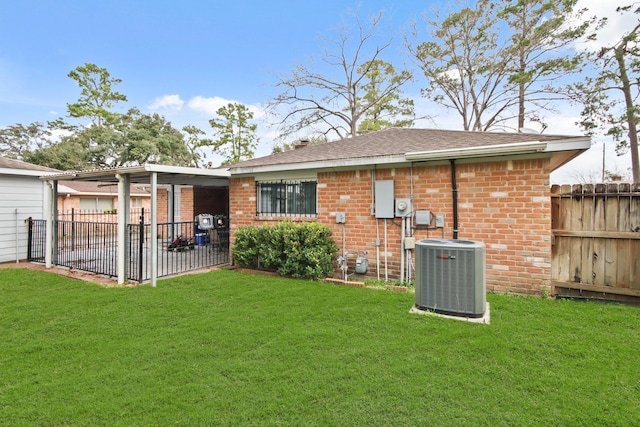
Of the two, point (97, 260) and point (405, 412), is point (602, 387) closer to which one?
point (405, 412)

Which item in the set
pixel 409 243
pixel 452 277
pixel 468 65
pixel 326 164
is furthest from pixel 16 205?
pixel 468 65

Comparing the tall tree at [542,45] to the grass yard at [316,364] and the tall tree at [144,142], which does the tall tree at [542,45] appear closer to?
the grass yard at [316,364]

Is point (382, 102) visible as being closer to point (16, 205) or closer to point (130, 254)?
point (130, 254)

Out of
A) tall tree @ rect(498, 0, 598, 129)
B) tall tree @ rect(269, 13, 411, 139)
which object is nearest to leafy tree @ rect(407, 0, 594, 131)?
tall tree @ rect(498, 0, 598, 129)

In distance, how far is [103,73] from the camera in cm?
2720

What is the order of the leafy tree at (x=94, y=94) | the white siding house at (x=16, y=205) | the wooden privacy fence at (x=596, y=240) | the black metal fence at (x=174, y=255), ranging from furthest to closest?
the leafy tree at (x=94, y=94) < the white siding house at (x=16, y=205) < the black metal fence at (x=174, y=255) < the wooden privacy fence at (x=596, y=240)

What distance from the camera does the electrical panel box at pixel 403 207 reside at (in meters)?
5.69

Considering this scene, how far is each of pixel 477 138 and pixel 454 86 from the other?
46.9 feet

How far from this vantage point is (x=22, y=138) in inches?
1266

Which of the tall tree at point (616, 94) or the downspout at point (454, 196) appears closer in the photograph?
the downspout at point (454, 196)

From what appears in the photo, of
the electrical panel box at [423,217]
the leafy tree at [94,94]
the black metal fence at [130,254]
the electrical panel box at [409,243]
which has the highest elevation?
the leafy tree at [94,94]

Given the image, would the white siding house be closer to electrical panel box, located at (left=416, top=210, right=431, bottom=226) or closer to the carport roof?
the carport roof

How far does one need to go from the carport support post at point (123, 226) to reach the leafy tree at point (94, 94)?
2596cm

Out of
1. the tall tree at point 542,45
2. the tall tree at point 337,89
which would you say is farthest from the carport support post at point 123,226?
the tall tree at point 542,45
